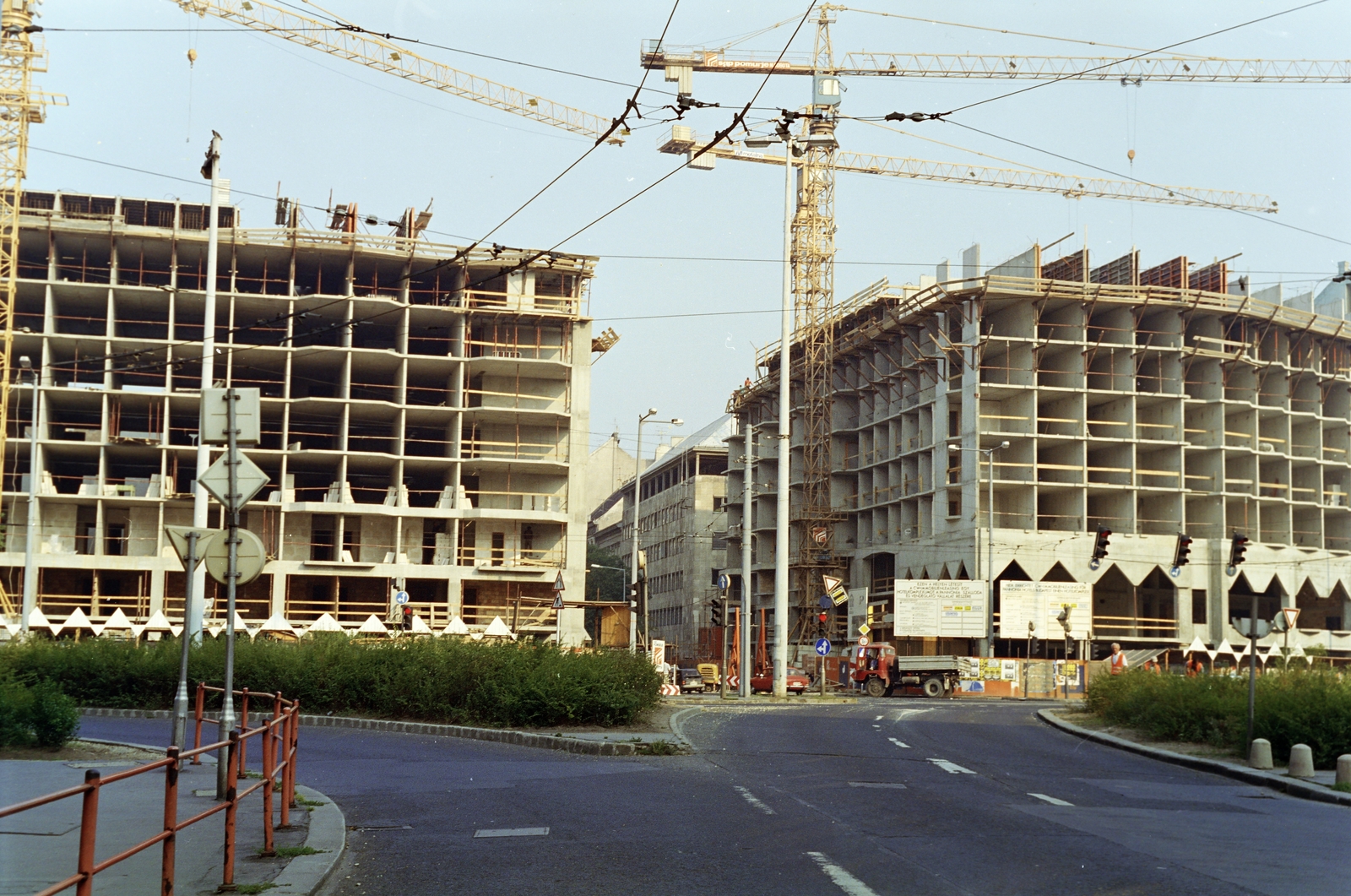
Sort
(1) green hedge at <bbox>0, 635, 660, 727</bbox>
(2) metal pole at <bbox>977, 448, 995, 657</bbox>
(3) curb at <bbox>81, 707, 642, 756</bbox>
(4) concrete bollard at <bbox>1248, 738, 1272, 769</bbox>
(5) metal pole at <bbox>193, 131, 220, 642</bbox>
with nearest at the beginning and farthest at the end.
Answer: (4) concrete bollard at <bbox>1248, 738, 1272, 769</bbox>, (3) curb at <bbox>81, 707, 642, 756</bbox>, (1) green hedge at <bbox>0, 635, 660, 727</bbox>, (5) metal pole at <bbox>193, 131, 220, 642</bbox>, (2) metal pole at <bbox>977, 448, 995, 657</bbox>

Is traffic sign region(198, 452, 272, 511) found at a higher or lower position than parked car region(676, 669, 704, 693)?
higher

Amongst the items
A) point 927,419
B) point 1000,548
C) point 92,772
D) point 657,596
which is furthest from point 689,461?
point 92,772

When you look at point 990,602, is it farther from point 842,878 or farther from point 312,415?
point 842,878

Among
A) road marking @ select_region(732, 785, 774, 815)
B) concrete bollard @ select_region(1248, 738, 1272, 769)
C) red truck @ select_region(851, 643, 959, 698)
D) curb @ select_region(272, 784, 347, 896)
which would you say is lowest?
red truck @ select_region(851, 643, 959, 698)

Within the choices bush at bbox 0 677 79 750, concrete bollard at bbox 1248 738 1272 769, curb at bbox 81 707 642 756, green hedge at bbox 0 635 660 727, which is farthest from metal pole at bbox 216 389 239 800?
concrete bollard at bbox 1248 738 1272 769

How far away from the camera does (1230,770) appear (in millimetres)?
19766

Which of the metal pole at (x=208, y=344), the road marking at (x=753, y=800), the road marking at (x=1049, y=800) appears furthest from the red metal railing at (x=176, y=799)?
the metal pole at (x=208, y=344)

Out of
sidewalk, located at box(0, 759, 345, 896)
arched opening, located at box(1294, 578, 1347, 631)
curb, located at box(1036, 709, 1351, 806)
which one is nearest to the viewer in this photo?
sidewalk, located at box(0, 759, 345, 896)

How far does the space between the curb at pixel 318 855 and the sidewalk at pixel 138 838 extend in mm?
14

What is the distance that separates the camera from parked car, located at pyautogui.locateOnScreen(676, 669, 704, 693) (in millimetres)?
55628

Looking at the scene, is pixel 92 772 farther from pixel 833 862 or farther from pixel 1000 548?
pixel 1000 548

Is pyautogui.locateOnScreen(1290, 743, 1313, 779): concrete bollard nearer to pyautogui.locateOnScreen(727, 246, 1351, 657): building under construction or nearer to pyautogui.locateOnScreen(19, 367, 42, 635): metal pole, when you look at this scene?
pyautogui.locateOnScreen(19, 367, 42, 635): metal pole

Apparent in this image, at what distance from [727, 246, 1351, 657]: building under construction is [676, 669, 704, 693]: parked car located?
9963 millimetres

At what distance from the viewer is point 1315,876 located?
983cm
